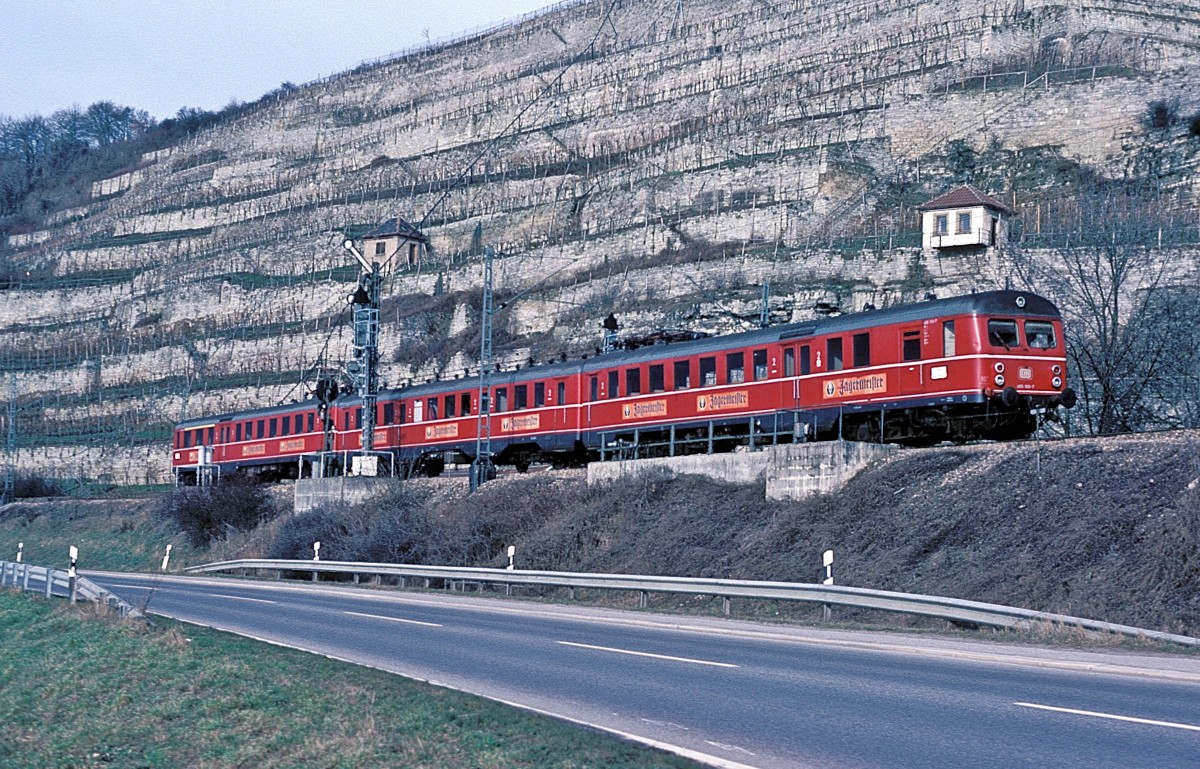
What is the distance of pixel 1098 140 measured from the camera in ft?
227

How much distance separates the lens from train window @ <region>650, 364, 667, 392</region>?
33.8 metres

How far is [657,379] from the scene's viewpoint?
112 ft

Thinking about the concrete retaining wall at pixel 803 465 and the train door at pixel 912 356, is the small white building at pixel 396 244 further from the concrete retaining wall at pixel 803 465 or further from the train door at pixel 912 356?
the train door at pixel 912 356

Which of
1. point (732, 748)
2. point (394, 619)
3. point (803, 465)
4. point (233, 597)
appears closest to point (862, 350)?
point (803, 465)

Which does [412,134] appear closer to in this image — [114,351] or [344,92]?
[344,92]

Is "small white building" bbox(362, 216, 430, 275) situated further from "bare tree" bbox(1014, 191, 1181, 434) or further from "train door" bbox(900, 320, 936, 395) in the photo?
"train door" bbox(900, 320, 936, 395)

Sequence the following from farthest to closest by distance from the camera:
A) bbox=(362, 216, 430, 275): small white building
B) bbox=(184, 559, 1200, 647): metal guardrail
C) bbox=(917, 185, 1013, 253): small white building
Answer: bbox=(362, 216, 430, 275): small white building, bbox=(917, 185, 1013, 253): small white building, bbox=(184, 559, 1200, 647): metal guardrail

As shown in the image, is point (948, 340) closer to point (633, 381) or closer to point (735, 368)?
point (735, 368)

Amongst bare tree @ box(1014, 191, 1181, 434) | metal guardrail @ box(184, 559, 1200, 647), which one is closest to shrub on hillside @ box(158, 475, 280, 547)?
metal guardrail @ box(184, 559, 1200, 647)

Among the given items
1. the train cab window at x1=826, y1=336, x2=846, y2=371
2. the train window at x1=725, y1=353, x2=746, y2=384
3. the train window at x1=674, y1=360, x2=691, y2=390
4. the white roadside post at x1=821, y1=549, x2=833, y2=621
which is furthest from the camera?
the train window at x1=674, y1=360, x2=691, y2=390

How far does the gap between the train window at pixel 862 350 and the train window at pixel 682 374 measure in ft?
17.8

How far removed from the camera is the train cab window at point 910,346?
27.3 meters

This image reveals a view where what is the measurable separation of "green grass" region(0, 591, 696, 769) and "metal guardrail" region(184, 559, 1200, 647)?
308 inches

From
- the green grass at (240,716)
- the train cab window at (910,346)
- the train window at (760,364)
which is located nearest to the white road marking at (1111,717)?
the green grass at (240,716)
